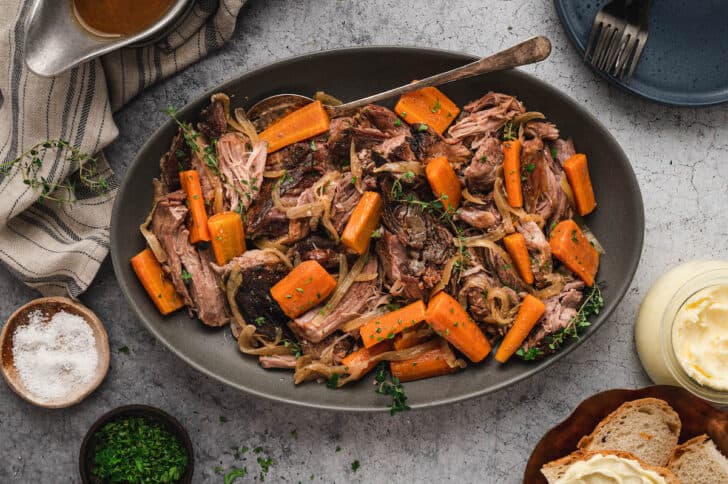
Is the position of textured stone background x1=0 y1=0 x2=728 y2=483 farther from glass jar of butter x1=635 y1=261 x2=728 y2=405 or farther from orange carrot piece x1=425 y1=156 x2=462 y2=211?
orange carrot piece x1=425 y1=156 x2=462 y2=211

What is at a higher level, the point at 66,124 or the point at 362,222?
the point at 66,124

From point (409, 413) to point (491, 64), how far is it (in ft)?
6.73

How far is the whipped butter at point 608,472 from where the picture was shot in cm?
339

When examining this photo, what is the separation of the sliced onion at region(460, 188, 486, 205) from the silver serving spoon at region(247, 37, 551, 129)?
1.97 feet

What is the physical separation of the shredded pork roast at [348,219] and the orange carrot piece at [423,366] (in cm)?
5

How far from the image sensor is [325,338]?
3697mm

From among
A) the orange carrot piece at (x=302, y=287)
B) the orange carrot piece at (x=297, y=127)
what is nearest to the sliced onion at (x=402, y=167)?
the orange carrot piece at (x=297, y=127)

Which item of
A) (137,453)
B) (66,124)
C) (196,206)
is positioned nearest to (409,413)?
(137,453)

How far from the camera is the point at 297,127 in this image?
3.69 meters

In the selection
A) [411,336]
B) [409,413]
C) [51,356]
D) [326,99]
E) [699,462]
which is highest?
[326,99]

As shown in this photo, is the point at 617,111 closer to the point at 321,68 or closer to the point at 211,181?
the point at 321,68

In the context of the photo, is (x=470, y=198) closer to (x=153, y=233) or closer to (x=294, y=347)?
(x=294, y=347)

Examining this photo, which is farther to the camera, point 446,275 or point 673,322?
point 446,275

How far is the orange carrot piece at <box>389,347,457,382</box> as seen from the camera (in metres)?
3.64
